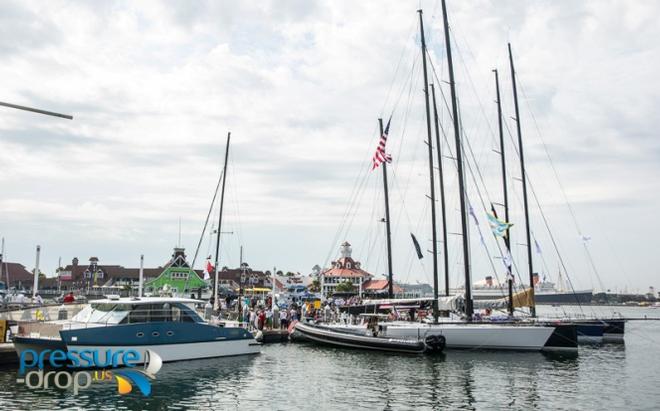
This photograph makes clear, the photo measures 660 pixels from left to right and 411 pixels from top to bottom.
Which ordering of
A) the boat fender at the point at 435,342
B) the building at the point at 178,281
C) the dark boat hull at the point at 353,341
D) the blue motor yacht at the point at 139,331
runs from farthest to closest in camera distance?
the building at the point at 178,281 < the boat fender at the point at 435,342 < the dark boat hull at the point at 353,341 < the blue motor yacht at the point at 139,331

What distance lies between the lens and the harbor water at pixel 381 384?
21880 millimetres

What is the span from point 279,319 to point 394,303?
11.1m

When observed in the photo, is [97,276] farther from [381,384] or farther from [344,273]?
[381,384]

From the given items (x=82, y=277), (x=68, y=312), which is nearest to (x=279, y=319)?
(x=68, y=312)

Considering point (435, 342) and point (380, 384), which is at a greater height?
point (435, 342)

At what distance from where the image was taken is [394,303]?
42.2 meters

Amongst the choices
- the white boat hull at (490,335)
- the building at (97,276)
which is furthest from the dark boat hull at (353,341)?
the building at (97,276)

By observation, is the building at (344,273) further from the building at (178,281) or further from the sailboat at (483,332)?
the sailboat at (483,332)

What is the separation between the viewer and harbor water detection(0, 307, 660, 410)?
21.9 m

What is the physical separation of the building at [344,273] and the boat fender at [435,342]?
308ft

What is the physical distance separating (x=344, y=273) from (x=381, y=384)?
10883 centimetres

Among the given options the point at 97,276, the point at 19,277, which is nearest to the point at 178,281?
the point at 97,276

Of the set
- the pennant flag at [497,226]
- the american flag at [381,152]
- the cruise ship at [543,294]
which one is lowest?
the cruise ship at [543,294]

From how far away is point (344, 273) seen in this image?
442 ft
